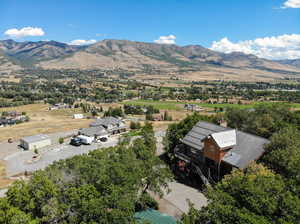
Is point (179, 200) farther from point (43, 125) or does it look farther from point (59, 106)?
point (59, 106)

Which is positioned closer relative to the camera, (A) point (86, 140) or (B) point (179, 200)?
(B) point (179, 200)

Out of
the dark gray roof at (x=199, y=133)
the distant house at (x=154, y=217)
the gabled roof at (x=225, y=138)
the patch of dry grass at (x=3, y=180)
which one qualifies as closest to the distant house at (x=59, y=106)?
the patch of dry grass at (x=3, y=180)

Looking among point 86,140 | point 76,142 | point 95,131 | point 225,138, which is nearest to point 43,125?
point 95,131

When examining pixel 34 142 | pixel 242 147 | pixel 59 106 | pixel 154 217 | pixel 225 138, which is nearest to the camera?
pixel 154 217

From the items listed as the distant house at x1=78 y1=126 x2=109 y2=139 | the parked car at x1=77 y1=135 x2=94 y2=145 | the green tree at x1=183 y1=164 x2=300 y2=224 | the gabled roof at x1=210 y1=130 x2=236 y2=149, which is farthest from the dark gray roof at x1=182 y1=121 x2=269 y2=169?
the distant house at x1=78 y1=126 x2=109 y2=139

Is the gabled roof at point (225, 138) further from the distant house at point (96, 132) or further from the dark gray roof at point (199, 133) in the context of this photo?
the distant house at point (96, 132)

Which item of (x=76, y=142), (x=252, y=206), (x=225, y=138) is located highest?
(x=225, y=138)

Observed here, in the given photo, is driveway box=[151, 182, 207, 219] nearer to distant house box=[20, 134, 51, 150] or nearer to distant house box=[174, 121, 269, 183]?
distant house box=[174, 121, 269, 183]

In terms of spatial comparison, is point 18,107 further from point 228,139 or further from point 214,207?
point 214,207
